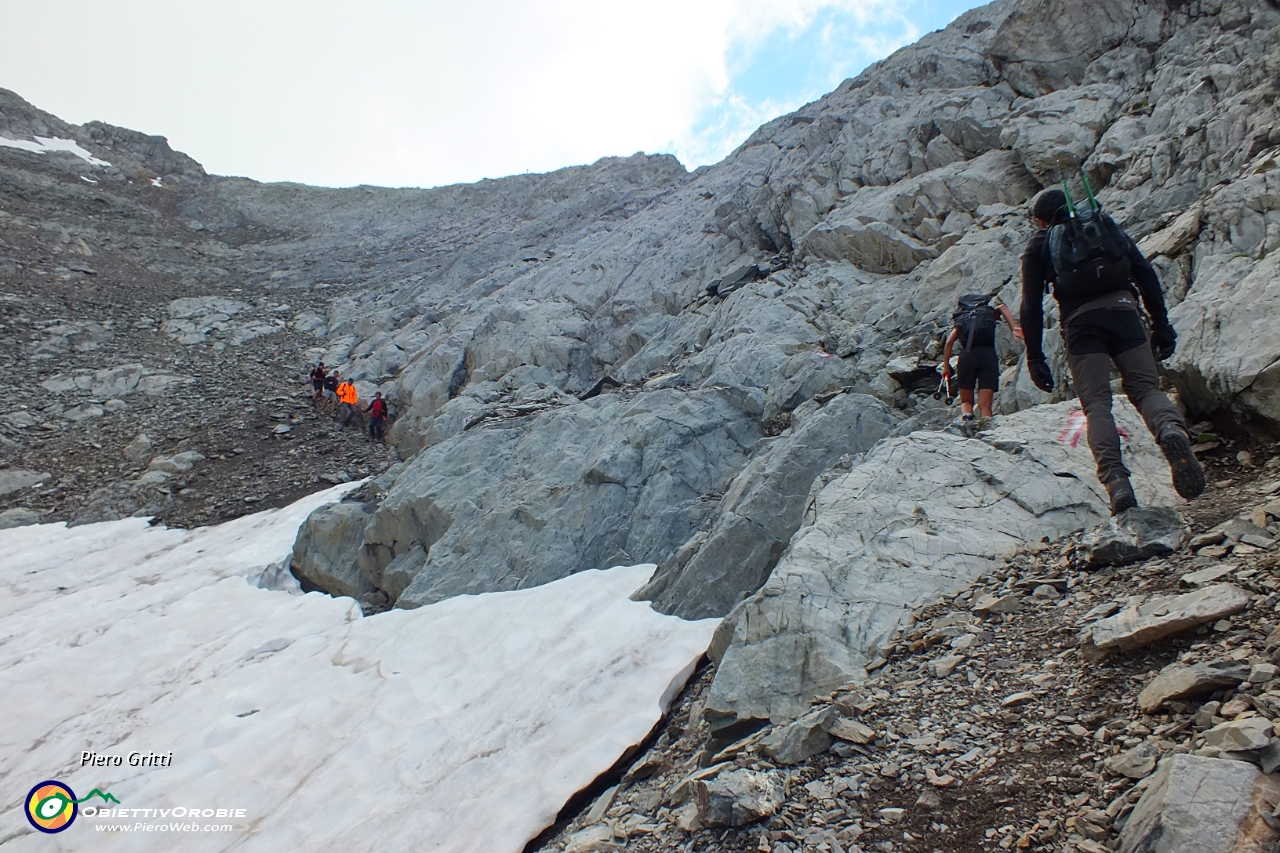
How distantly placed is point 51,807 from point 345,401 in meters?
16.6

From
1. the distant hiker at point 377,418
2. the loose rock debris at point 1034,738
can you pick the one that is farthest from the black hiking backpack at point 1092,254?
the distant hiker at point 377,418

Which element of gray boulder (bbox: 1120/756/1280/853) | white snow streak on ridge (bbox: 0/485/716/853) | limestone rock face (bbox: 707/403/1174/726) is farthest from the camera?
white snow streak on ridge (bbox: 0/485/716/853)

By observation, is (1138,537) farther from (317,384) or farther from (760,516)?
(317,384)

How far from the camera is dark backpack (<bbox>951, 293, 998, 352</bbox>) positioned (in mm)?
8102

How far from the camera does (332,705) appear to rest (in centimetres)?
795

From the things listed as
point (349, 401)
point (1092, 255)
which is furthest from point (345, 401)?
point (1092, 255)

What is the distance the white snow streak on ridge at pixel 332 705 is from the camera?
18.7 feet

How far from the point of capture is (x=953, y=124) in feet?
59.0

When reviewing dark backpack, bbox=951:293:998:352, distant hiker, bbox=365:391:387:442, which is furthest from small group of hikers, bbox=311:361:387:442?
dark backpack, bbox=951:293:998:352

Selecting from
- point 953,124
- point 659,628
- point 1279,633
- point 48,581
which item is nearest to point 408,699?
point 659,628

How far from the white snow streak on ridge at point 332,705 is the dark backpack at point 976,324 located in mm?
4841

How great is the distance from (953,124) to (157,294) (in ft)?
115

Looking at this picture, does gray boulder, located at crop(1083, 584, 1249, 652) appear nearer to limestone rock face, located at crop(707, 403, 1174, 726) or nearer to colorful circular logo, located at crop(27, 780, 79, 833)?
limestone rock face, located at crop(707, 403, 1174, 726)

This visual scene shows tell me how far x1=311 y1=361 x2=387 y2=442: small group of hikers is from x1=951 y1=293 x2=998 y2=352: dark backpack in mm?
18556
